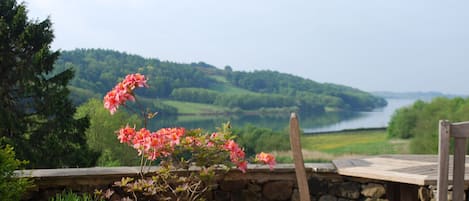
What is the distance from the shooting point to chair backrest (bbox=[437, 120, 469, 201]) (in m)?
1.92

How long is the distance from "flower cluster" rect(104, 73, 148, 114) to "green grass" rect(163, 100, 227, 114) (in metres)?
22.1

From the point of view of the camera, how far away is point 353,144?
29734mm

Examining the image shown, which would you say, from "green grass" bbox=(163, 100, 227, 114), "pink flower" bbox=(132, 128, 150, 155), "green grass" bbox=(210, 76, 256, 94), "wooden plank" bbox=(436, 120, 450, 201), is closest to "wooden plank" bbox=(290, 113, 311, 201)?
"wooden plank" bbox=(436, 120, 450, 201)

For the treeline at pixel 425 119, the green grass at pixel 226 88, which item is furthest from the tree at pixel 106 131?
the green grass at pixel 226 88

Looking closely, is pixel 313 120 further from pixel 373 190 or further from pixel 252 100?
pixel 373 190

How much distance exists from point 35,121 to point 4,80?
142 cm

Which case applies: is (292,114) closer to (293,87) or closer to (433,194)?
(433,194)

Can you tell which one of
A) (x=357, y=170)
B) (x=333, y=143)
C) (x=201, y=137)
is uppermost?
(x=201, y=137)

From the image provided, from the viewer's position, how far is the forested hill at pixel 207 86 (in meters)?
22.0

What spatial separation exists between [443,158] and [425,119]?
82.2 ft

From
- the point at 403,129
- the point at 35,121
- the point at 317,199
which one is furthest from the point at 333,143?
the point at 317,199

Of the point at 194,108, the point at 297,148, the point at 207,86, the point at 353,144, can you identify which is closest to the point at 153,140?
the point at 297,148

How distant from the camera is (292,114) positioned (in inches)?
84.2

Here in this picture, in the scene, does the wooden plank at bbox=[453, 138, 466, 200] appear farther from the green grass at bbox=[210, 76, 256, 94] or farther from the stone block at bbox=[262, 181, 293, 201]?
the green grass at bbox=[210, 76, 256, 94]
